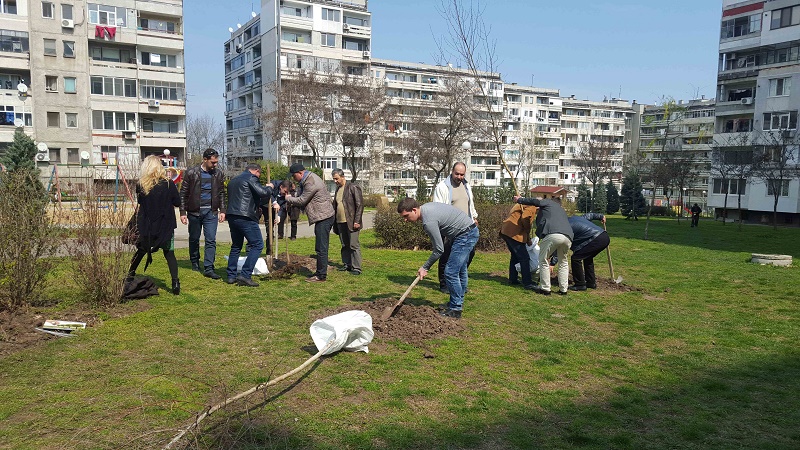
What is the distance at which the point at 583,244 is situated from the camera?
9039 mm

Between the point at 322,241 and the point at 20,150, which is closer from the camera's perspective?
the point at 322,241

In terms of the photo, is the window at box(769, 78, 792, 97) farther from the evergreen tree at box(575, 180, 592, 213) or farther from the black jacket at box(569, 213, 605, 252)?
the black jacket at box(569, 213, 605, 252)

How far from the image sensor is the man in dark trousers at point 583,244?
29.4ft

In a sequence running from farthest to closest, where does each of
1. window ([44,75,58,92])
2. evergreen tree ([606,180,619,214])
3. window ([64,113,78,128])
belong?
evergreen tree ([606,180,619,214])
window ([64,113,78,128])
window ([44,75,58,92])

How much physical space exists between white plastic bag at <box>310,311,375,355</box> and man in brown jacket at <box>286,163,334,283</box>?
3.54 metres

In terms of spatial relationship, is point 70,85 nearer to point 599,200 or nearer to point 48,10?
point 48,10

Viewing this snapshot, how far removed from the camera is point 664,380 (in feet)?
17.6

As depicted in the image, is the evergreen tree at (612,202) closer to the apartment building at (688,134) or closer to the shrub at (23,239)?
the apartment building at (688,134)

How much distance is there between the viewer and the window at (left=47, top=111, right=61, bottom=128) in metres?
39.9

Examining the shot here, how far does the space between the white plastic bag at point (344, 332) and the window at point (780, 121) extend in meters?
43.0

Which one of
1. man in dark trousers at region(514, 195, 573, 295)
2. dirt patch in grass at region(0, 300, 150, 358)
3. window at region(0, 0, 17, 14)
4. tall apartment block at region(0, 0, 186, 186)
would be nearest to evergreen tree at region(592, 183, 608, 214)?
tall apartment block at region(0, 0, 186, 186)

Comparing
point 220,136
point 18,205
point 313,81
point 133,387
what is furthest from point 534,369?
point 220,136

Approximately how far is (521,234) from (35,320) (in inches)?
279

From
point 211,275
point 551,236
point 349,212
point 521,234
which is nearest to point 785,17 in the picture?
point 521,234
